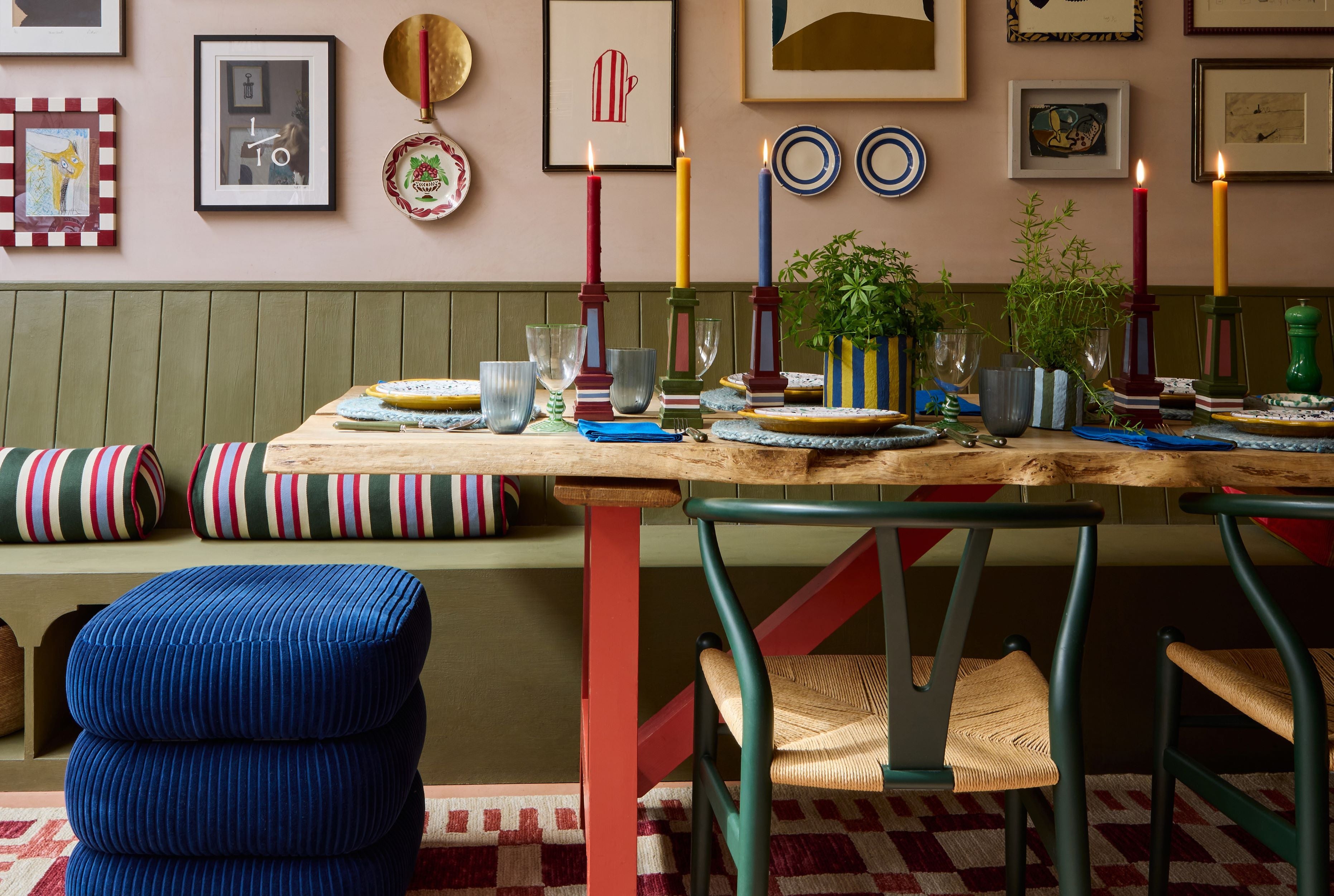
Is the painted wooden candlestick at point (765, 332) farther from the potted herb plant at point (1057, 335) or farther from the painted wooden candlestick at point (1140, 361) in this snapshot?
the painted wooden candlestick at point (1140, 361)

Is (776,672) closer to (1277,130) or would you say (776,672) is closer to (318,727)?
(318,727)

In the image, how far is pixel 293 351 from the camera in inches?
105

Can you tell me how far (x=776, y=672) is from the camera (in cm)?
140

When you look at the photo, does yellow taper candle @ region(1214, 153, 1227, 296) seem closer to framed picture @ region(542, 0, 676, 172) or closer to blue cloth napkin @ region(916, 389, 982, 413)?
blue cloth napkin @ region(916, 389, 982, 413)

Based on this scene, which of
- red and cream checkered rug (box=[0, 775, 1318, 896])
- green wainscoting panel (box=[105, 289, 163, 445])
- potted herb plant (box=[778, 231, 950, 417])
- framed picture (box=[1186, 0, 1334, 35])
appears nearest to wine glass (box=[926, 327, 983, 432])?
potted herb plant (box=[778, 231, 950, 417])

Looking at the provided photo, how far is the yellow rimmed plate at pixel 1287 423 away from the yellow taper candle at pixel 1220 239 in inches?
7.8

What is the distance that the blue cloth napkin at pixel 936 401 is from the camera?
1.75m

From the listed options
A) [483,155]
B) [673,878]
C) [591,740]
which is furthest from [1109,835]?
[483,155]

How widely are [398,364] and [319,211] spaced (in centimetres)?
A: 47

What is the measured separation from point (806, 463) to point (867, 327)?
0.30m

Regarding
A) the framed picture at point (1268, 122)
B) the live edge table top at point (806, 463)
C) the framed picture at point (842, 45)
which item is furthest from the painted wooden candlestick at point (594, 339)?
the framed picture at point (1268, 122)

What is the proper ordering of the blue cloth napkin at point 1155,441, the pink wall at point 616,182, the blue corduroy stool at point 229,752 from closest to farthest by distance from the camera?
1. the blue cloth napkin at point 1155,441
2. the blue corduroy stool at point 229,752
3. the pink wall at point 616,182

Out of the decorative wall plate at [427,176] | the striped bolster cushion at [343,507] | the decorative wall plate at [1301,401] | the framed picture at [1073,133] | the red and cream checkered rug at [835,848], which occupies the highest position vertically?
the framed picture at [1073,133]

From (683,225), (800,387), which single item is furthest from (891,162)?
(683,225)
